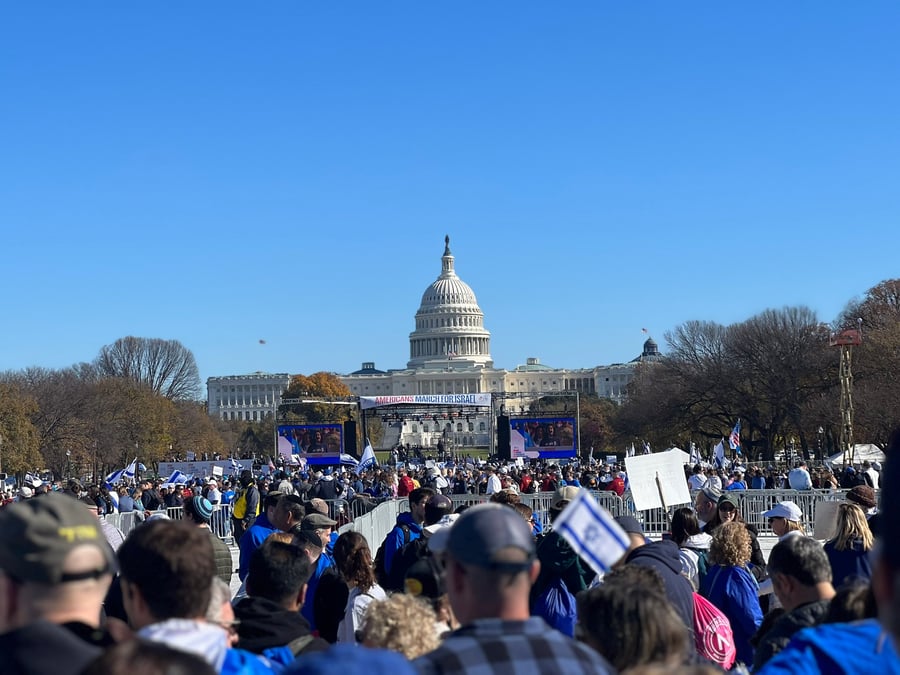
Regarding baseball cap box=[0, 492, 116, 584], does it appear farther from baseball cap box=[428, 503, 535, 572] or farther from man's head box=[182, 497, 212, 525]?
man's head box=[182, 497, 212, 525]

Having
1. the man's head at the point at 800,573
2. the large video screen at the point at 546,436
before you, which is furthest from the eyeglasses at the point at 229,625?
the large video screen at the point at 546,436

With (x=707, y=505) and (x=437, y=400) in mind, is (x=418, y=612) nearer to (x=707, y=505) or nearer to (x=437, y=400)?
(x=707, y=505)

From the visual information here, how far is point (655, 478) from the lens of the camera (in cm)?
1094

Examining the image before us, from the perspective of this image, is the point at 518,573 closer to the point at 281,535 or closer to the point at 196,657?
the point at 196,657

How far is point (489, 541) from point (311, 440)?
161 feet

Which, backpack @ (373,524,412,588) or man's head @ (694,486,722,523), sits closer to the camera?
backpack @ (373,524,412,588)

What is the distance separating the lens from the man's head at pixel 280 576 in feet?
16.7

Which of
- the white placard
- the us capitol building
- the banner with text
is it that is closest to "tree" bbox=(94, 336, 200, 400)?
the banner with text

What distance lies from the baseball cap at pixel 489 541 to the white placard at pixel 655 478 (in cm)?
700

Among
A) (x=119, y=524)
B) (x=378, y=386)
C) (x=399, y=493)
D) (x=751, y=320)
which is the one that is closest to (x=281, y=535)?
(x=119, y=524)

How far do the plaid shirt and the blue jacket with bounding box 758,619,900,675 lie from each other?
583 millimetres

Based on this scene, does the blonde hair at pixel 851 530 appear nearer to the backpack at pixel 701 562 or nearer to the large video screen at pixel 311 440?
the backpack at pixel 701 562

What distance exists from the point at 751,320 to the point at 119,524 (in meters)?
47.9

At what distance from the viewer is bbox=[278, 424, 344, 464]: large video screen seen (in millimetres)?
50969
